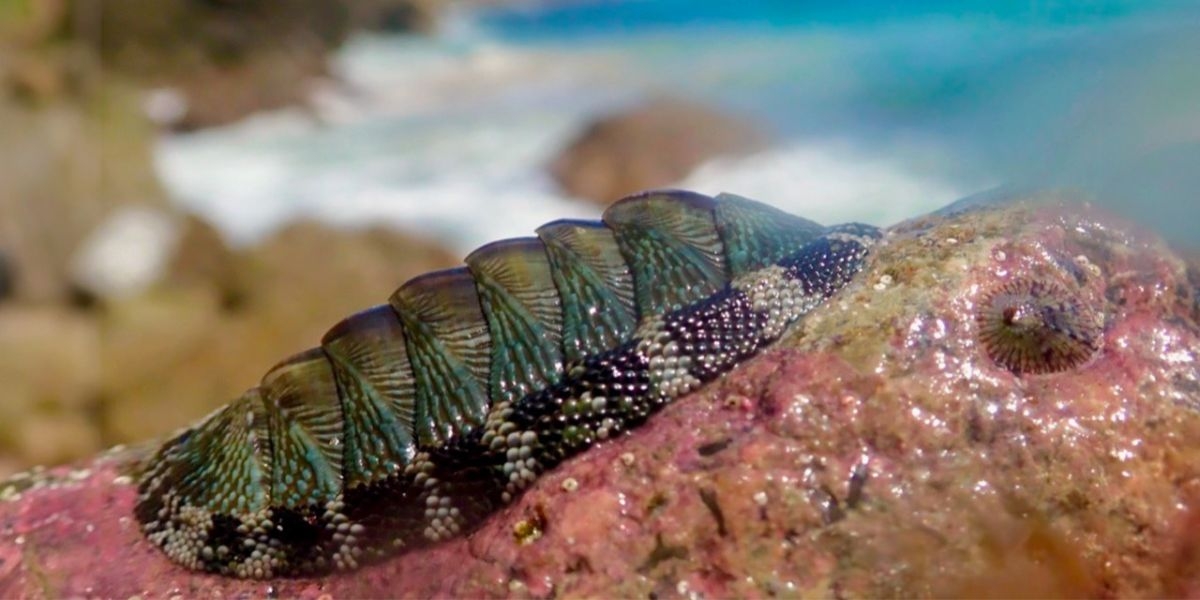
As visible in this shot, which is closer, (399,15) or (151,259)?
(151,259)

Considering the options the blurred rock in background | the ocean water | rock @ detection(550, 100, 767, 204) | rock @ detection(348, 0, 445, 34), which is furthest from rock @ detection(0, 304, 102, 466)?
rock @ detection(348, 0, 445, 34)

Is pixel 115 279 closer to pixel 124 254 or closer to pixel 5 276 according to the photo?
pixel 124 254

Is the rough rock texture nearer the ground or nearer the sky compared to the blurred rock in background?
nearer the ground

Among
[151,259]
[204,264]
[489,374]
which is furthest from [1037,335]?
[151,259]

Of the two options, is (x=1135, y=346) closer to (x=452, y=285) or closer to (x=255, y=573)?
(x=452, y=285)

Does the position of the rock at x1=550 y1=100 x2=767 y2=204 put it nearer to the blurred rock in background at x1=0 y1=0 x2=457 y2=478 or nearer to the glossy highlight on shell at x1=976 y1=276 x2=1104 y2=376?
the blurred rock in background at x1=0 y1=0 x2=457 y2=478
